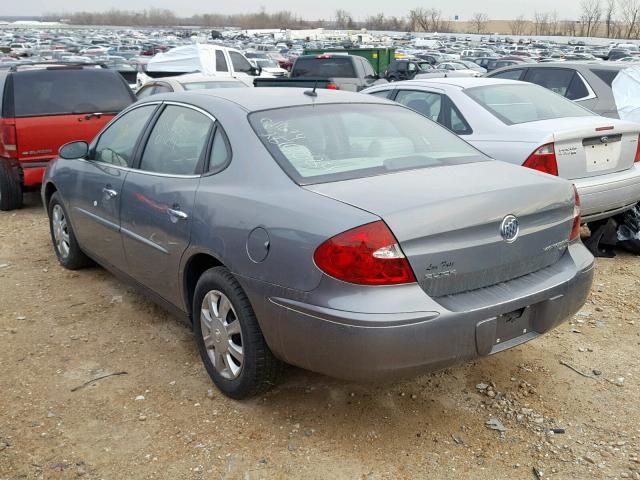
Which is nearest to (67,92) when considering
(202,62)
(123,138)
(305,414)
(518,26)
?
(123,138)

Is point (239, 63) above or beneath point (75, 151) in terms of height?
above

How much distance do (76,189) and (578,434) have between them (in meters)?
3.69

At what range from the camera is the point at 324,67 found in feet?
55.5

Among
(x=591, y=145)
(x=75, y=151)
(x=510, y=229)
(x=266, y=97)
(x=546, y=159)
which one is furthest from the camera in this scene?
(x=591, y=145)

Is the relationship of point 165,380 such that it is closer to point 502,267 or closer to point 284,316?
point 284,316

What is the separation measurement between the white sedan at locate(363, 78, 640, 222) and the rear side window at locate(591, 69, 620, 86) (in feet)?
9.18

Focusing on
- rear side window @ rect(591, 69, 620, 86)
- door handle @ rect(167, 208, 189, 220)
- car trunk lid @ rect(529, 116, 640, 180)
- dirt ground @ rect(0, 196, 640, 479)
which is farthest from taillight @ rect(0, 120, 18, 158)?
rear side window @ rect(591, 69, 620, 86)

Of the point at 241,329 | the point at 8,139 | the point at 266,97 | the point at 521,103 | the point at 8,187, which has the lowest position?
the point at 8,187

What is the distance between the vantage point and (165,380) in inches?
142

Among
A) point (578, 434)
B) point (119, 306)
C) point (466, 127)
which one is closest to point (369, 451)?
point (578, 434)

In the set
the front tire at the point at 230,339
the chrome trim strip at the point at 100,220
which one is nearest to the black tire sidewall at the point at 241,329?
the front tire at the point at 230,339

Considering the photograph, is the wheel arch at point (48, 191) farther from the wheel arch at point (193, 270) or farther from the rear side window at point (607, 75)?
the rear side window at point (607, 75)

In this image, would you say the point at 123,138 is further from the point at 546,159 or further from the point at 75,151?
the point at 546,159

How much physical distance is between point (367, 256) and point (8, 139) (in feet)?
20.0
